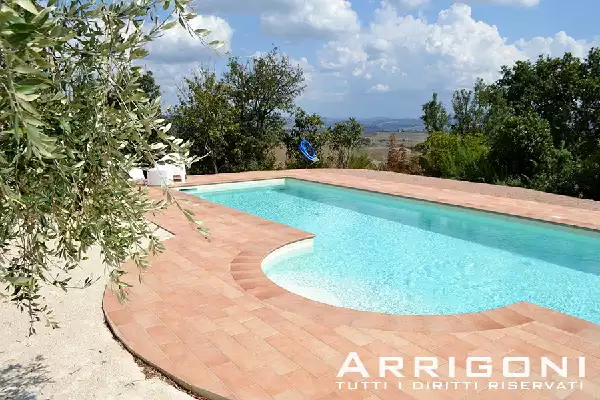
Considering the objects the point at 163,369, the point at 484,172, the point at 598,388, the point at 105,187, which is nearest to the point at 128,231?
the point at 105,187

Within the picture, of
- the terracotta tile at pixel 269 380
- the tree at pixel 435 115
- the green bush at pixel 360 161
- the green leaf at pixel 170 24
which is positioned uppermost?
the tree at pixel 435 115

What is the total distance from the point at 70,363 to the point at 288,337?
194 cm

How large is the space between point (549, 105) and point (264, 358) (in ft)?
63.2

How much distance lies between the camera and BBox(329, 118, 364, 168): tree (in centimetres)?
1861

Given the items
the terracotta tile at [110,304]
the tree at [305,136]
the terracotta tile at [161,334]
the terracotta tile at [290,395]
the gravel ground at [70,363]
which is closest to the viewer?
the terracotta tile at [290,395]

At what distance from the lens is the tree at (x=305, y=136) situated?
18.2m

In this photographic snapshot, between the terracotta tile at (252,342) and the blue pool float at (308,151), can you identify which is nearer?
the terracotta tile at (252,342)

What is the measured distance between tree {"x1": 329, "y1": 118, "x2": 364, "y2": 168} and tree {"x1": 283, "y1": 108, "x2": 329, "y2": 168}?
49 centimetres

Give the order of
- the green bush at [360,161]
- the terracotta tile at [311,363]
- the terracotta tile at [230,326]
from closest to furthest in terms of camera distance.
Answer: the terracotta tile at [311,363] → the terracotta tile at [230,326] → the green bush at [360,161]

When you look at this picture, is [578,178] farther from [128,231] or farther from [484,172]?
[128,231]

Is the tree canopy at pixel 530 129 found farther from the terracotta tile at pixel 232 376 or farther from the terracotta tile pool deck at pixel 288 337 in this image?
the terracotta tile at pixel 232 376

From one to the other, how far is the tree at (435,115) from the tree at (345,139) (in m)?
6.52

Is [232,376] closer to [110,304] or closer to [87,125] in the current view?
[110,304]

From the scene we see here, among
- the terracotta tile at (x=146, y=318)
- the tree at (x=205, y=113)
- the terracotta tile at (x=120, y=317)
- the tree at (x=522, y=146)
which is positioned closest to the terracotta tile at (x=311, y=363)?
the terracotta tile at (x=146, y=318)
